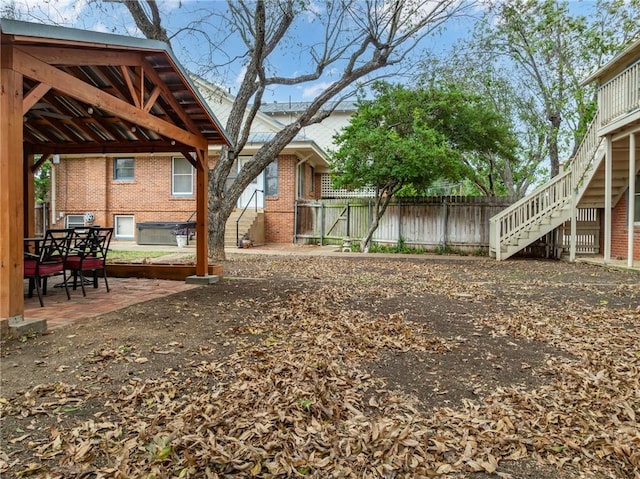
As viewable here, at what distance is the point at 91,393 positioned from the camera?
9.78 feet

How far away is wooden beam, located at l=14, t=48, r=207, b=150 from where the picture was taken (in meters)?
3.93

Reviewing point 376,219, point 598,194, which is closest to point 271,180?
point 376,219

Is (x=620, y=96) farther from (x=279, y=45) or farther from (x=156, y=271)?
(x=156, y=271)

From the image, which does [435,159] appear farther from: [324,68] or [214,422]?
[214,422]

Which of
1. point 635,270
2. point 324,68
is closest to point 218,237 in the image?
point 324,68

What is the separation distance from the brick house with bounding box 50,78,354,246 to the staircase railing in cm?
795

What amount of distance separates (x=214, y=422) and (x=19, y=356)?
2220 mm

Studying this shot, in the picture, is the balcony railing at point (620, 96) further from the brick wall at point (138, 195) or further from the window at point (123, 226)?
the window at point (123, 226)

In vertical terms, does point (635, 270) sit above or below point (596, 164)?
below

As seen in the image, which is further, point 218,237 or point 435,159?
point 435,159

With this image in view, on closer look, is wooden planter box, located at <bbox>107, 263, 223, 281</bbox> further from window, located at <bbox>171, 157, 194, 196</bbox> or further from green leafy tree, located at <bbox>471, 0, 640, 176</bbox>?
green leafy tree, located at <bbox>471, 0, 640, 176</bbox>

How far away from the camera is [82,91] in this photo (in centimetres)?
453

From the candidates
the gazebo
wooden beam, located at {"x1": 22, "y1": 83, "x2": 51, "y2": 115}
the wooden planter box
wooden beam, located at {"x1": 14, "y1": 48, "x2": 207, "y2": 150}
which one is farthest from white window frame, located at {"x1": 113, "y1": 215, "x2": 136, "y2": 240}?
wooden beam, located at {"x1": 22, "y1": 83, "x2": 51, "y2": 115}

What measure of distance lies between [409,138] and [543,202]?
14.7 feet
